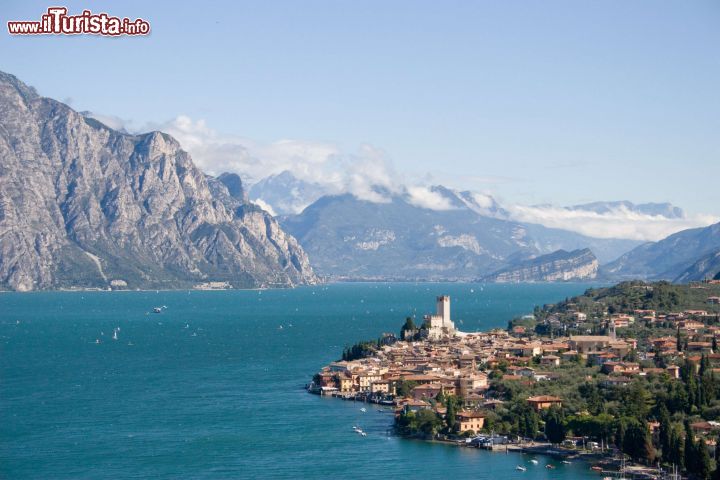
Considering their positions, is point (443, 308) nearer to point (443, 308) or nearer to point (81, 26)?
point (443, 308)

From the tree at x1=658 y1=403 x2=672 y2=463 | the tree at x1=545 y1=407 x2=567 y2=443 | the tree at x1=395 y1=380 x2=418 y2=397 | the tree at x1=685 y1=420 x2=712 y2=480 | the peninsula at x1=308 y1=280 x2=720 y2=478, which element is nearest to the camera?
the tree at x1=685 y1=420 x2=712 y2=480

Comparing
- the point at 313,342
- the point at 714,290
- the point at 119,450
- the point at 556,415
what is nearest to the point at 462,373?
the point at 556,415

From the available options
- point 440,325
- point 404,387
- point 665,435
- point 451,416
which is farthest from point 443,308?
point 665,435

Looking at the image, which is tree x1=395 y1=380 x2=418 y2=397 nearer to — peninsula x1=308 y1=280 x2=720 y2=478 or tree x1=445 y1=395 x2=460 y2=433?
peninsula x1=308 y1=280 x2=720 y2=478

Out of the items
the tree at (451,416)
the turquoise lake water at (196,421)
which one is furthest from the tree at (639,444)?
the tree at (451,416)

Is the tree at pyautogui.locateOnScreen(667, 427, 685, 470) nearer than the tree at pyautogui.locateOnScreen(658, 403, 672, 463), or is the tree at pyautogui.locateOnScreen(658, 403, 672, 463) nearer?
the tree at pyautogui.locateOnScreen(667, 427, 685, 470)

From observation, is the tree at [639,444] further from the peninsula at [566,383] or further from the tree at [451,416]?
the tree at [451,416]

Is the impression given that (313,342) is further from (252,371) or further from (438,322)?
(252,371)

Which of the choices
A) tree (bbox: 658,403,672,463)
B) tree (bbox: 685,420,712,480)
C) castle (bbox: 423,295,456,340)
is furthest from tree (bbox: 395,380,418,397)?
castle (bbox: 423,295,456,340)
